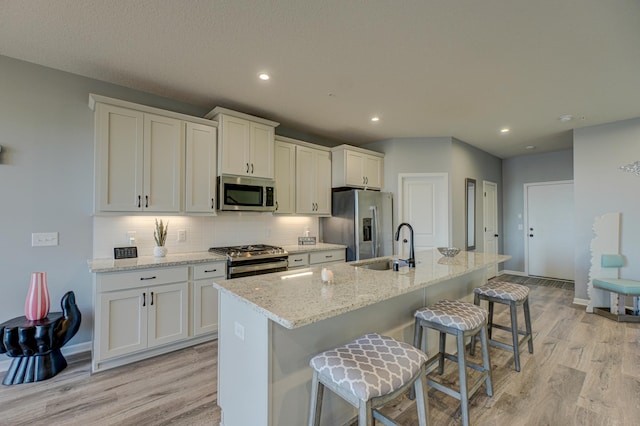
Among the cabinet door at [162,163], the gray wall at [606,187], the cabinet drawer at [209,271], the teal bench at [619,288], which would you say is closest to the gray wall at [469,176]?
the gray wall at [606,187]

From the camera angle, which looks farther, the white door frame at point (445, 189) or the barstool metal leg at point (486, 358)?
the white door frame at point (445, 189)

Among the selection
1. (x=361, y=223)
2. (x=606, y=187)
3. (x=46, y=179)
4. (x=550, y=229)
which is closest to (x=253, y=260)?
(x=361, y=223)

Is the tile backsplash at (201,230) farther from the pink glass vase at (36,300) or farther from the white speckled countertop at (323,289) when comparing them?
the white speckled countertop at (323,289)

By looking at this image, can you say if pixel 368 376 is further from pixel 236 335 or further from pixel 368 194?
pixel 368 194

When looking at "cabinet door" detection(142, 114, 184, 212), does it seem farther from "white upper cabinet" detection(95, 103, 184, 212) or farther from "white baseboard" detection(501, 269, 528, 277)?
"white baseboard" detection(501, 269, 528, 277)

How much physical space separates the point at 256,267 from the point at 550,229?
623 cm

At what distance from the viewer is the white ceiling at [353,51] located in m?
1.90

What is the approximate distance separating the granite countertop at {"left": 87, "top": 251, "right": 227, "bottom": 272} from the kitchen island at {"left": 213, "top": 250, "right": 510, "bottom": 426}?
1202mm

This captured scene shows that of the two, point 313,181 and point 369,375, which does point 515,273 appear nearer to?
point 313,181

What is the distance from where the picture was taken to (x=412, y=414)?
1.91 m

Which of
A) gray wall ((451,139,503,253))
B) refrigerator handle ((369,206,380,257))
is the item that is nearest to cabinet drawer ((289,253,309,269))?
refrigerator handle ((369,206,380,257))

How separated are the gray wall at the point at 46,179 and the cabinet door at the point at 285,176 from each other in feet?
6.22

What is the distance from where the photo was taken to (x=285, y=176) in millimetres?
4016

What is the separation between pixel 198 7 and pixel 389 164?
3753 millimetres
